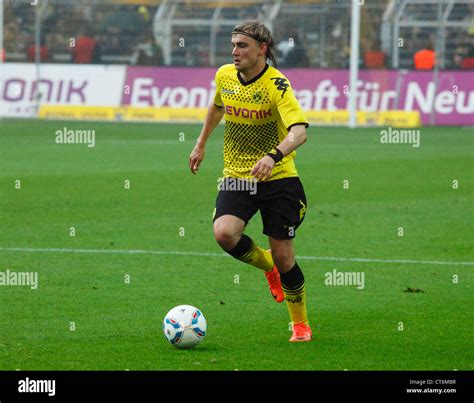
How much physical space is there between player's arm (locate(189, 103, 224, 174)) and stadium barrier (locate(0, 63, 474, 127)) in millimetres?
25823

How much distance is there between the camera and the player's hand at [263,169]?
311 inches

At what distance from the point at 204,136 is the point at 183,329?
1.68 metres

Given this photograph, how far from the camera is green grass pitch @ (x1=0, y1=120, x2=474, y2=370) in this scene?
807 cm

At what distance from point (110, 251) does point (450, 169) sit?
11205 mm

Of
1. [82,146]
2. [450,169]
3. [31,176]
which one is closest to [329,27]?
[82,146]

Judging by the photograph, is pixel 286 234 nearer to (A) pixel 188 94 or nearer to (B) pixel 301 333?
(B) pixel 301 333

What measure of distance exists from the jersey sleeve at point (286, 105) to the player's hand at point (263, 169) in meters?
0.41

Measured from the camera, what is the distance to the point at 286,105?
8.34 m

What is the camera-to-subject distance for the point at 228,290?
34.8 feet

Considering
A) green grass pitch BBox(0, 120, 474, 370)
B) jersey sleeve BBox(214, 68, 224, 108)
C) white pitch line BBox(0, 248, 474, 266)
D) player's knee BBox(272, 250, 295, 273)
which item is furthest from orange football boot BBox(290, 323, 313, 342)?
white pitch line BBox(0, 248, 474, 266)

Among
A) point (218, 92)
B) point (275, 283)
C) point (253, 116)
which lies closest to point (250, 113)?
point (253, 116)

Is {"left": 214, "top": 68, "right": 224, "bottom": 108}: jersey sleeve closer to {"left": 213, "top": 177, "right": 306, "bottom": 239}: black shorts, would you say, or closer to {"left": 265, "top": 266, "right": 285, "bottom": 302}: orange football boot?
{"left": 213, "top": 177, "right": 306, "bottom": 239}: black shorts

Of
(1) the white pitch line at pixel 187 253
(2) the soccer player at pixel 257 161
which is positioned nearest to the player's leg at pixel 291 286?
(2) the soccer player at pixel 257 161

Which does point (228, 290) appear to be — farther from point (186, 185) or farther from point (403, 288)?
point (186, 185)
